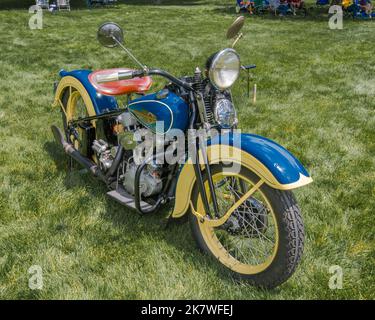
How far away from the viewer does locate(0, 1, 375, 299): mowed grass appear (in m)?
2.60

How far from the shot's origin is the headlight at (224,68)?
7.77 feet

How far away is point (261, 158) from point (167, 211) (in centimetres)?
144

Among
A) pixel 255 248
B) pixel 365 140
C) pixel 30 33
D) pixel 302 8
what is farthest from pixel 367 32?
pixel 255 248

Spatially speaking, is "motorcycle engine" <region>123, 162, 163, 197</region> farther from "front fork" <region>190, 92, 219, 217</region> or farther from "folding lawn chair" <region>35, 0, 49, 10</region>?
"folding lawn chair" <region>35, 0, 49, 10</region>

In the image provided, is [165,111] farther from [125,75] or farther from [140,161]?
[140,161]

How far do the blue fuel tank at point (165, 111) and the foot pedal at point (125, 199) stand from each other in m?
0.60

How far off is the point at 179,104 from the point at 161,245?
41.8 inches

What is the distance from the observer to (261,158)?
227 centimetres

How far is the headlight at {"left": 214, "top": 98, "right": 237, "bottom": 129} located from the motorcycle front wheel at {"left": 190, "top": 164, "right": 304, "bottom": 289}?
0.31 metres

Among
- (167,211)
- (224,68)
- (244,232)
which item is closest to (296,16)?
(167,211)

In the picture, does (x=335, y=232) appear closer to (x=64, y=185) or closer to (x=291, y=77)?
(x=64, y=185)

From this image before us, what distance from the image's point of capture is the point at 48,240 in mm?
3057

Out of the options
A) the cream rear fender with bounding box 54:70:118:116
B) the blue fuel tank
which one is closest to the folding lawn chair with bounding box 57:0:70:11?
the cream rear fender with bounding box 54:70:118:116

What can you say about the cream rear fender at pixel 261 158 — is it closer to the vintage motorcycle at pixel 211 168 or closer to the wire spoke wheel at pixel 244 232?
the vintage motorcycle at pixel 211 168
